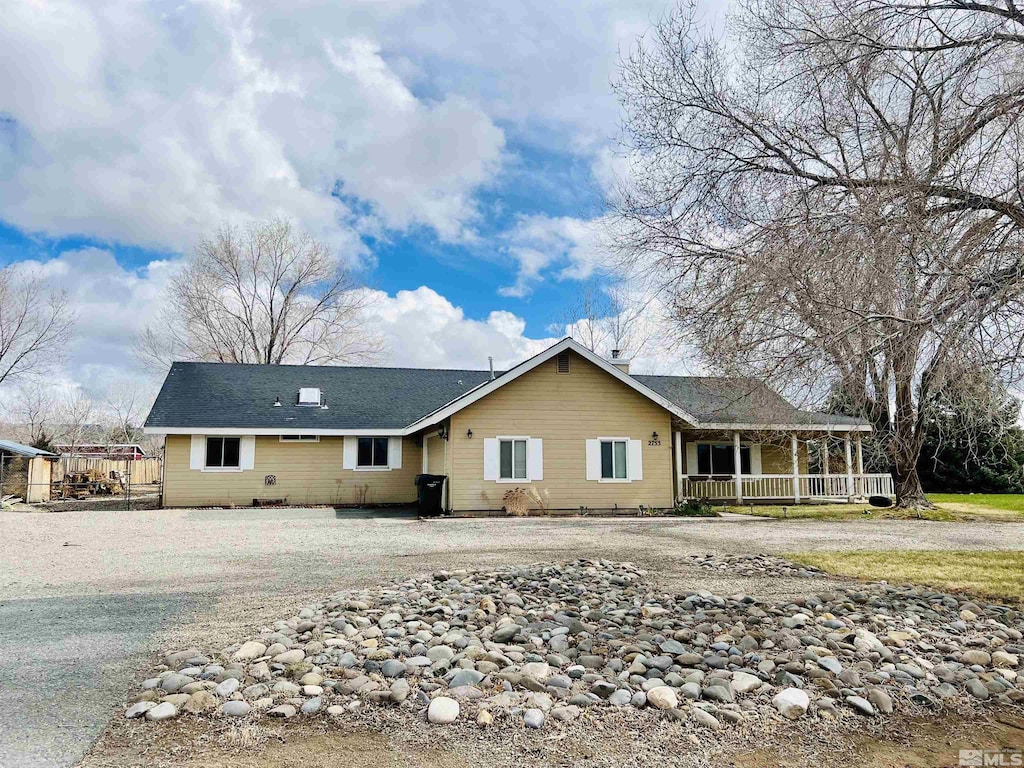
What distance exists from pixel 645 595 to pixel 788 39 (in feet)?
20.5

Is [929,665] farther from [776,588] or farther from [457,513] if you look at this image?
[457,513]

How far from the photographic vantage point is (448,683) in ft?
13.9

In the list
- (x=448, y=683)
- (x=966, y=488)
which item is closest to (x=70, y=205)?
(x=448, y=683)

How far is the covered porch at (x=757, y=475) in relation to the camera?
20828 mm

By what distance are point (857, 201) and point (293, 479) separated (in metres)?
17.7

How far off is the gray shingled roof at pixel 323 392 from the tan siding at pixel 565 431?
183 centimetres

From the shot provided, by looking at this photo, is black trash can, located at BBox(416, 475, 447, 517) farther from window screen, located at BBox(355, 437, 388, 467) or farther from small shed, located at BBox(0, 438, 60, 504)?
small shed, located at BBox(0, 438, 60, 504)

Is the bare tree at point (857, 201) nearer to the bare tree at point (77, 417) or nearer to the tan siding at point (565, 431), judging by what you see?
the tan siding at point (565, 431)

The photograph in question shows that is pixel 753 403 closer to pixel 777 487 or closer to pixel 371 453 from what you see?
pixel 777 487

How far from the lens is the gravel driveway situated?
435 centimetres

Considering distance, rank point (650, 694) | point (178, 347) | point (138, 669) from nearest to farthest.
→ point (650, 694), point (138, 669), point (178, 347)

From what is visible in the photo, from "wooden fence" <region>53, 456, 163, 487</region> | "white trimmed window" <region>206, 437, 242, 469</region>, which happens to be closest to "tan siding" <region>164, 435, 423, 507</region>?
"white trimmed window" <region>206, 437, 242, 469</region>

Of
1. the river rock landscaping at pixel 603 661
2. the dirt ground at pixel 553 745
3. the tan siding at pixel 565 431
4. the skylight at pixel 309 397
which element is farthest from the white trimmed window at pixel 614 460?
the dirt ground at pixel 553 745

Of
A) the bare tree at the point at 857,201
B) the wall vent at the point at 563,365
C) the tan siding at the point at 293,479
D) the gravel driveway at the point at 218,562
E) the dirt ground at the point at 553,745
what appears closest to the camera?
the dirt ground at the point at 553,745
